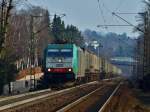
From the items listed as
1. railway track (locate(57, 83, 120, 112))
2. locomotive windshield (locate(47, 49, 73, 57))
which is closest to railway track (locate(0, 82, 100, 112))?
railway track (locate(57, 83, 120, 112))

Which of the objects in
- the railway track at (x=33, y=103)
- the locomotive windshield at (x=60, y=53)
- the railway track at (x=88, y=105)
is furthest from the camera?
the locomotive windshield at (x=60, y=53)

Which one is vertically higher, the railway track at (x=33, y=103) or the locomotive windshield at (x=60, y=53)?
the locomotive windshield at (x=60, y=53)

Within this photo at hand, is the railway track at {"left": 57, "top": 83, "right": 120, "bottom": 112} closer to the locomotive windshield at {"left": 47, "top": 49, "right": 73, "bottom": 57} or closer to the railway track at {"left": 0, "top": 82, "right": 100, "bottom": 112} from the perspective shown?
the railway track at {"left": 0, "top": 82, "right": 100, "bottom": 112}

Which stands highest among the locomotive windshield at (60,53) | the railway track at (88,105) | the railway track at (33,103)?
the locomotive windshield at (60,53)

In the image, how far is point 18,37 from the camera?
108 meters

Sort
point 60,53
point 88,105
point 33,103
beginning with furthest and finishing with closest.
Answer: point 60,53 < point 33,103 < point 88,105

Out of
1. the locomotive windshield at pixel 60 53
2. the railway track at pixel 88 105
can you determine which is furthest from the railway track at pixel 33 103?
the locomotive windshield at pixel 60 53

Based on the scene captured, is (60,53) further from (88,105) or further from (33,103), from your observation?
(88,105)

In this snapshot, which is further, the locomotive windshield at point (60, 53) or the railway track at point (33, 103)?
the locomotive windshield at point (60, 53)

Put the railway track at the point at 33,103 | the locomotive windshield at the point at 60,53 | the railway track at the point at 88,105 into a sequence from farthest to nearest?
1. the locomotive windshield at the point at 60,53
2. the railway track at the point at 88,105
3. the railway track at the point at 33,103

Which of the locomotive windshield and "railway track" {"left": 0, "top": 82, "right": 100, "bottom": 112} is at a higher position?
the locomotive windshield

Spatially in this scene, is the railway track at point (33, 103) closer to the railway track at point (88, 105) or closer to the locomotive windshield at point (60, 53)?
the railway track at point (88, 105)

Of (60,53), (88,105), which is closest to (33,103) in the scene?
(88,105)

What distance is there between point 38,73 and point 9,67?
3708 cm
